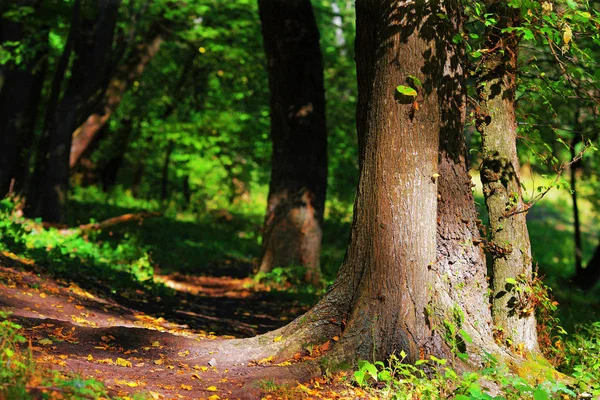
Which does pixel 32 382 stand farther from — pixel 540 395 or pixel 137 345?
pixel 540 395

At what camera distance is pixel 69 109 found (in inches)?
509

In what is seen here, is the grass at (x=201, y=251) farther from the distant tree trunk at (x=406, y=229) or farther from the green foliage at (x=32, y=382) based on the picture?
the distant tree trunk at (x=406, y=229)

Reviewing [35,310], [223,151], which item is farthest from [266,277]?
[223,151]

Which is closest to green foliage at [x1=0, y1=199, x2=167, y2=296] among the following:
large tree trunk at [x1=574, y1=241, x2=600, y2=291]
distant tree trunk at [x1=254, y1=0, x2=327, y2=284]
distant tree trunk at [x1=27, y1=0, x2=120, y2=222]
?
distant tree trunk at [x1=27, y1=0, x2=120, y2=222]

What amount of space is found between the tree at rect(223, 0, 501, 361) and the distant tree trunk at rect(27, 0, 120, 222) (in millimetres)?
8808

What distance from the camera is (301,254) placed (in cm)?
1100

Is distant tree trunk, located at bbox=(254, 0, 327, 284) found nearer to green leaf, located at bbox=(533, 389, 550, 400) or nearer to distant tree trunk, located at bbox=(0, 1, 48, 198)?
distant tree trunk, located at bbox=(0, 1, 48, 198)

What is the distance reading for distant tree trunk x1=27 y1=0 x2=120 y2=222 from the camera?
12.8 meters

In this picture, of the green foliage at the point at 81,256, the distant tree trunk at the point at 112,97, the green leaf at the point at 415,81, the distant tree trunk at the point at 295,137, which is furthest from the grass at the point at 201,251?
the distant tree trunk at the point at 112,97

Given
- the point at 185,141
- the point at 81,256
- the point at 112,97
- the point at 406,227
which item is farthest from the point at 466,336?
the point at 185,141

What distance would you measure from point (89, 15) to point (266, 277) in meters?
6.55

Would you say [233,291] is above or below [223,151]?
below

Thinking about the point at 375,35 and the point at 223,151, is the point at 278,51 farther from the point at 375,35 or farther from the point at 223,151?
the point at 223,151

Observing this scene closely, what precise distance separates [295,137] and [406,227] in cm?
592
